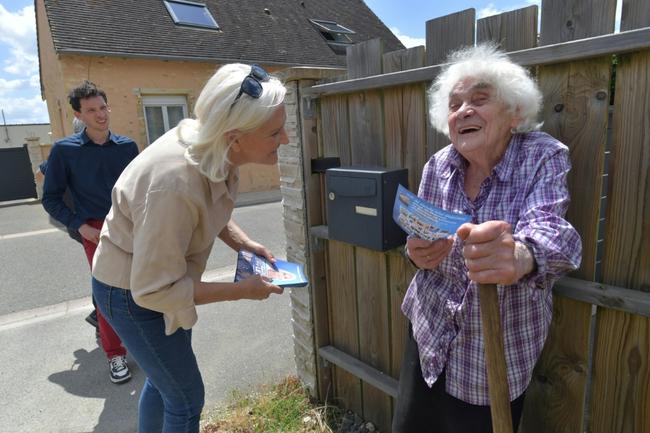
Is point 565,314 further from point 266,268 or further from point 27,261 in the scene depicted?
point 27,261

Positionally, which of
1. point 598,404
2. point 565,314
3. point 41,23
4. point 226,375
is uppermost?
point 41,23

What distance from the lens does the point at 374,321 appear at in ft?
7.73

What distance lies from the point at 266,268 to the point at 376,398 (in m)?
1.16

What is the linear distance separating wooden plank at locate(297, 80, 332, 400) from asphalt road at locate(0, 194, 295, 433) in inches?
22.6

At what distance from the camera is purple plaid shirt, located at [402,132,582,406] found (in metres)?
1.14

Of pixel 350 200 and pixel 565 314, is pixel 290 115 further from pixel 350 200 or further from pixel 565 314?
pixel 565 314

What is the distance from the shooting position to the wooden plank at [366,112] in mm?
2047

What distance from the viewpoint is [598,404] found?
153cm

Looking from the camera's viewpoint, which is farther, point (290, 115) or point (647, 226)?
point (290, 115)

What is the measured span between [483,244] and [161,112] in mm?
11771

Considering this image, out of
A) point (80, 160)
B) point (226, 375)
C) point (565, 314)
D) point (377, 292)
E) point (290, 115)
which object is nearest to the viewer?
point (565, 314)

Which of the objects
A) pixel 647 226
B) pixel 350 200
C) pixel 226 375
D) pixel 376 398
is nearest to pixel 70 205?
pixel 226 375

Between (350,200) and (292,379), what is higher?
(350,200)

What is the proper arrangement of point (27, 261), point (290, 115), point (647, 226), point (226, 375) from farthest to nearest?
point (27, 261), point (226, 375), point (290, 115), point (647, 226)
